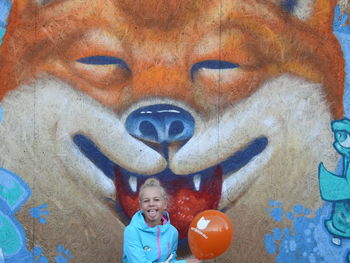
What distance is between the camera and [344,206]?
4594 millimetres

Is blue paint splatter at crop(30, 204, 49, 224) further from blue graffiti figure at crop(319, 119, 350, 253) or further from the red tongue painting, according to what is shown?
blue graffiti figure at crop(319, 119, 350, 253)

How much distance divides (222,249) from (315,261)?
1235mm

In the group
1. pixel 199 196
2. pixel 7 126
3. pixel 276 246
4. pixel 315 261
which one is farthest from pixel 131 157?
pixel 315 261

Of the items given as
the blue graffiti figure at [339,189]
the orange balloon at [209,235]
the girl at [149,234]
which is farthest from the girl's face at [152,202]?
the blue graffiti figure at [339,189]

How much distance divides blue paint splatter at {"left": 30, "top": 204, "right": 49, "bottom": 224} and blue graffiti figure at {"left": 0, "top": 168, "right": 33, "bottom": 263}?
109 millimetres

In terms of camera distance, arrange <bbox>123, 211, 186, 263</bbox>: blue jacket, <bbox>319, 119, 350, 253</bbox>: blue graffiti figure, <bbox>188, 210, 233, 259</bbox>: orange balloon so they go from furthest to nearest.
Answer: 1. <bbox>319, 119, 350, 253</bbox>: blue graffiti figure
2. <bbox>123, 211, 186, 263</bbox>: blue jacket
3. <bbox>188, 210, 233, 259</bbox>: orange balloon

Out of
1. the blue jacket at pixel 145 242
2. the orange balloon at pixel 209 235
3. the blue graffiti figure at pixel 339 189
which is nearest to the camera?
the orange balloon at pixel 209 235

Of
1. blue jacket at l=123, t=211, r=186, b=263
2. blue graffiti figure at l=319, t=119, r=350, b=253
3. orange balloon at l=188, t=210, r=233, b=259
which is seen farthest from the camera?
blue graffiti figure at l=319, t=119, r=350, b=253

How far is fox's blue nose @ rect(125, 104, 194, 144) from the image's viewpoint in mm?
4605

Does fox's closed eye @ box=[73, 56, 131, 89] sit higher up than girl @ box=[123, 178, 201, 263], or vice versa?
fox's closed eye @ box=[73, 56, 131, 89]

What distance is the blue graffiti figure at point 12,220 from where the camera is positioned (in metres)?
4.64

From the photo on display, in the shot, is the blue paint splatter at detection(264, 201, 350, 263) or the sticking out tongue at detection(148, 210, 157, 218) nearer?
the sticking out tongue at detection(148, 210, 157, 218)

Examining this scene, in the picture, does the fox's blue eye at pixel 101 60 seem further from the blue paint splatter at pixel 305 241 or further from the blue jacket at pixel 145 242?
the blue paint splatter at pixel 305 241

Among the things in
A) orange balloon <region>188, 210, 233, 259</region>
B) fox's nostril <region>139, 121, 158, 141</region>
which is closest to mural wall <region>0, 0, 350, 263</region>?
fox's nostril <region>139, 121, 158, 141</region>
